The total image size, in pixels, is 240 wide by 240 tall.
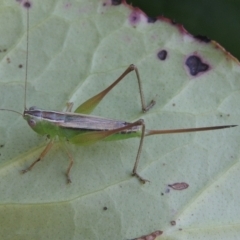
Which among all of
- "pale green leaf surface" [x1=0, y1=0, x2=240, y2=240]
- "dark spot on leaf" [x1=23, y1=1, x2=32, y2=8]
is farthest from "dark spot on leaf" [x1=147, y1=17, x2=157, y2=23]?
"dark spot on leaf" [x1=23, y1=1, x2=32, y2=8]

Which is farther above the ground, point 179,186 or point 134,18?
point 134,18

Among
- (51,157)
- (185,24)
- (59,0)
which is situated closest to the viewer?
(51,157)

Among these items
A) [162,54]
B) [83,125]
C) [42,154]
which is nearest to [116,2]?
[162,54]

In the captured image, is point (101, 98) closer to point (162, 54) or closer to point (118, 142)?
point (118, 142)

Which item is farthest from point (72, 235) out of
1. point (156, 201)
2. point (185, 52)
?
point (185, 52)

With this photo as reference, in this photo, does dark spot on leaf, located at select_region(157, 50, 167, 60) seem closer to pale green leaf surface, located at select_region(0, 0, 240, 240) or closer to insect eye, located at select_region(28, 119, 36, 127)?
pale green leaf surface, located at select_region(0, 0, 240, 240)

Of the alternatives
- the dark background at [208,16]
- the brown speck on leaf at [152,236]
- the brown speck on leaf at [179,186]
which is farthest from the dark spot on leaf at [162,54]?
the brown speck on leaf at [152,236]

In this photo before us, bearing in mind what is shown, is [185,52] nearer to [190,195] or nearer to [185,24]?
[185,24]
